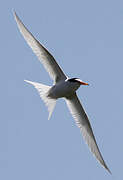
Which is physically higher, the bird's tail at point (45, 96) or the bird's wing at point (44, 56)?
the bird's wing at point (44, 56)

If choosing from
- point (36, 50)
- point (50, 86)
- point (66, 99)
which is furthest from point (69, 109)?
point (36, 50)

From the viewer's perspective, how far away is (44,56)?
A: 1630 centimetres

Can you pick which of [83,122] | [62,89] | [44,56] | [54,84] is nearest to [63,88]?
[62,89]

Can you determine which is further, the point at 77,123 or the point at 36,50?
the point at 77,123

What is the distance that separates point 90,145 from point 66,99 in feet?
5.35

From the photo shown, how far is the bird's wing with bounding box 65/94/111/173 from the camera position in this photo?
58.0 ft

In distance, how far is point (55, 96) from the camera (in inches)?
658

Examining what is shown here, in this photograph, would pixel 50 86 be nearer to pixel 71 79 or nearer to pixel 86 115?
pixel 71 79

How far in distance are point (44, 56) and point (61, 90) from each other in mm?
1111

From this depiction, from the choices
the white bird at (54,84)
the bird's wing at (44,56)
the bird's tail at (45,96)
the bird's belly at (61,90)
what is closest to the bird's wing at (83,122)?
the white bird at (54,84)

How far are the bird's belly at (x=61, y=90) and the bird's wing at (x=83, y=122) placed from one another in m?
0.87

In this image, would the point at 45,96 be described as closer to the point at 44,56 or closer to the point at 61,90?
the point at 61,90

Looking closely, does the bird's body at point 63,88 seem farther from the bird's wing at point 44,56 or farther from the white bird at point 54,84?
the bird's wing at point 44,56

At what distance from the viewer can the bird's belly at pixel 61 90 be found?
16453mm
